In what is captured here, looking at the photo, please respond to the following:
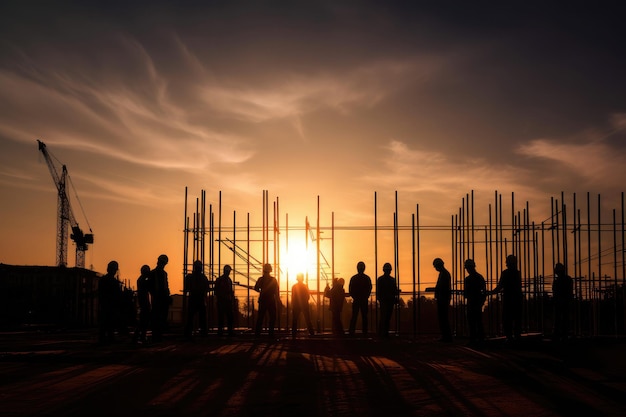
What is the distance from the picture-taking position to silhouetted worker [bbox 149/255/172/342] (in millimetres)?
17422

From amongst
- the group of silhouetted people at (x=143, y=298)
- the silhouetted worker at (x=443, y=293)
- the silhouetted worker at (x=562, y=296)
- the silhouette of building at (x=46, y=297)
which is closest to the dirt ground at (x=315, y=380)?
the group of silhouetted people at (x=143, y=298)

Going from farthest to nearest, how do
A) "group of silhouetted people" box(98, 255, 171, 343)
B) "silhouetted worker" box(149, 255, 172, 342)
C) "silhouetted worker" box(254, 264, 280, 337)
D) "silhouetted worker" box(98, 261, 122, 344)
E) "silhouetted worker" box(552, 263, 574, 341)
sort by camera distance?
"silhouetted worker" box(254, 264, 280, 337), "silhouetted worker" box(552, 263, 574, 341), "silhouetted worker" box(149, 255, 172, 342), "group of silhouetted people" box(98, 255, 171, 343), "silhouetted worker" box(98, 261, 122, 344)

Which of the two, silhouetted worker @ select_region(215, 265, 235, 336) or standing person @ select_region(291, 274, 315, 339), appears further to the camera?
standing person @ select_region(291, 274, 315, 339)

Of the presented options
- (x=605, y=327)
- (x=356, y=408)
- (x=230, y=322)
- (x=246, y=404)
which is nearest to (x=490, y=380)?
(x=356, y=408)

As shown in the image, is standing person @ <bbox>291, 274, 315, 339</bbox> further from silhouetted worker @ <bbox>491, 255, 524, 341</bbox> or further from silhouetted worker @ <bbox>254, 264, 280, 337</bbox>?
silhouetted worker @ <bbox>491, 255, 524, 341</bbox>

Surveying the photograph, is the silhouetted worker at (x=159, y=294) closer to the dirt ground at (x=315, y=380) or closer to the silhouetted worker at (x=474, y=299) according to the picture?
the dirt ground at (x=315, y=380)

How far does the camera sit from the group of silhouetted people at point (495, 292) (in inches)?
679

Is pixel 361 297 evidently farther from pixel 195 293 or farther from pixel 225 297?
pixel 195 293

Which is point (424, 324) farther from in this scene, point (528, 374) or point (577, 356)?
point (528, 374)

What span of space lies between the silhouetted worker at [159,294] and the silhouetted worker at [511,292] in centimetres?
748

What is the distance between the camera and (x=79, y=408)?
9703 millimetres

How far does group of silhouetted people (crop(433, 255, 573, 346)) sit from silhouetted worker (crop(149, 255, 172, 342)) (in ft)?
20.5

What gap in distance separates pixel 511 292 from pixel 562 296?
1.90 metres

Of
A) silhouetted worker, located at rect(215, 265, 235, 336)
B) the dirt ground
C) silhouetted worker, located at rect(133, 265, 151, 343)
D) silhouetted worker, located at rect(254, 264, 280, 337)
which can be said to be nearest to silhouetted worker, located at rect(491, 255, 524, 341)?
the dirt ground
